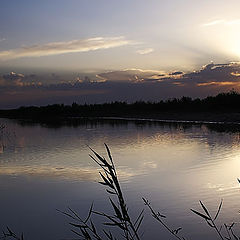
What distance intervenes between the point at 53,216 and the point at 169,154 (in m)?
7.83

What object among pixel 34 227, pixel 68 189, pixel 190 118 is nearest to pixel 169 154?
pixel 68 189

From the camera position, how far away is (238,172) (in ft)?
32.3

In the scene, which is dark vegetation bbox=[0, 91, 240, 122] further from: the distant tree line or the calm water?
the calm water

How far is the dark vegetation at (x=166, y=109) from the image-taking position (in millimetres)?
36625

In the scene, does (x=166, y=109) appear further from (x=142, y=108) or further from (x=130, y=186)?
(x=130, y=186)

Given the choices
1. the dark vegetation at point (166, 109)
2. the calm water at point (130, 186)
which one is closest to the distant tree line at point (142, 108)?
the dark vegetation at point (166, 109)

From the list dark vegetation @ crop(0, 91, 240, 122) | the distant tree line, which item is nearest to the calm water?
dark vegetation @ crop(0, 91, 240, 122)

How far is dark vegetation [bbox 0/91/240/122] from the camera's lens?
3662cm

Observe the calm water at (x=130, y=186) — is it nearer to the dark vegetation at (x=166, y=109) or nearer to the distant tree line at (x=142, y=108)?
the dark vegetation at (x=166, y=109)

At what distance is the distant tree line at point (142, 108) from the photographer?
39338 mm

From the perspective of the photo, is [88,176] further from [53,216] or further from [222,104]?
[222,104]

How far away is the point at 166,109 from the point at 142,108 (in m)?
6.00

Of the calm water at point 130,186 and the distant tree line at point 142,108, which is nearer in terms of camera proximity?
the calm water at point 130,186

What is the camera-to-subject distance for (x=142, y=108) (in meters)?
53.8
